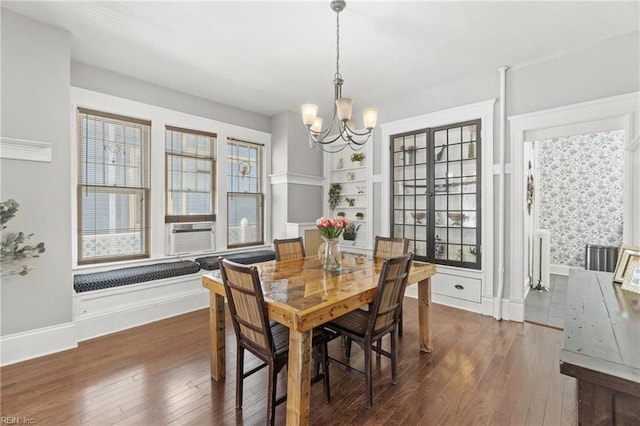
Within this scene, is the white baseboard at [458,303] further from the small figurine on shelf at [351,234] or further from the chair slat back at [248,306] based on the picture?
the chair slat back at [248,306]

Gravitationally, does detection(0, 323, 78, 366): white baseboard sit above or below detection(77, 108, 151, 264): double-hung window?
below

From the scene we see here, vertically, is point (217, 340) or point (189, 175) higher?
point (189, 175)

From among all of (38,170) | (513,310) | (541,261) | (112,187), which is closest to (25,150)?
(38,170)

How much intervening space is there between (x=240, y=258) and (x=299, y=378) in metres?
3.02

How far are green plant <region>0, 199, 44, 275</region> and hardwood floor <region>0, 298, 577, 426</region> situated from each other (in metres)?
0.84

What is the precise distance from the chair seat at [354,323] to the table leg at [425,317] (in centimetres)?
79

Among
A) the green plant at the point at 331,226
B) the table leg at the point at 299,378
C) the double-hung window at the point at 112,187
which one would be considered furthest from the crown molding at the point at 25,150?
the table leg at the point at 299,378

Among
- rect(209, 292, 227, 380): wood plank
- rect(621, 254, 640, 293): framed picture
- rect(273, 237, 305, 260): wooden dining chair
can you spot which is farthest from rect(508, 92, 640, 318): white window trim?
rect(209, 292, 227, 380): wood plank

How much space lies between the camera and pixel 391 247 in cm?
341

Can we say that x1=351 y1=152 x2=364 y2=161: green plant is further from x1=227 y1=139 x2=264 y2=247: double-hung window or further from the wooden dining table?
the wooden dining table

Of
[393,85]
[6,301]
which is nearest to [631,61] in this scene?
[393,85]

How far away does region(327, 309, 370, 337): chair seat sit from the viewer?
222 cm

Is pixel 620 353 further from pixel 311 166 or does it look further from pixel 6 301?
pixel 311 166

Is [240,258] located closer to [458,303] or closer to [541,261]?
[458,303]
